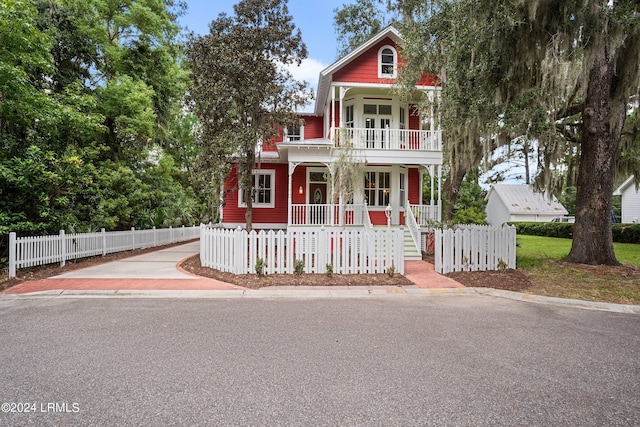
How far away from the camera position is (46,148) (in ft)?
35.5

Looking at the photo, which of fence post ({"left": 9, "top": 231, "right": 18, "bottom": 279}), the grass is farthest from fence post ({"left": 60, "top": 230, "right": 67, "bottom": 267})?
the grass

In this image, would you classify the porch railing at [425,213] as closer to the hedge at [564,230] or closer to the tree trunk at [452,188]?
the tree trunk at [452,188]

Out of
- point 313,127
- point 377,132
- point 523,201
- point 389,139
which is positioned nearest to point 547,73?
point 377,132

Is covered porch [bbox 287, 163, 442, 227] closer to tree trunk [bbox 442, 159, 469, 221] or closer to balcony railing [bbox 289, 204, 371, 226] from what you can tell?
balcony railing [bbox 289, 204, 371, 226]

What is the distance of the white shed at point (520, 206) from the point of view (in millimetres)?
35406

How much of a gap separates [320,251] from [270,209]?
835 centimetres

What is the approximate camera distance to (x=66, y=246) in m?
10.7

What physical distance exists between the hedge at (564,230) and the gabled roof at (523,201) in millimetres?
7143

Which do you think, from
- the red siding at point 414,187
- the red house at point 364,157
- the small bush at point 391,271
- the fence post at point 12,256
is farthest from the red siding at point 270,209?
the small bush at point 391,271

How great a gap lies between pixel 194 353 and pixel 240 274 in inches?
188

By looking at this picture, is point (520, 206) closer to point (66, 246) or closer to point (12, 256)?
point (66, 246)

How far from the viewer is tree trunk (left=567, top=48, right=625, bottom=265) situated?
9.38 m

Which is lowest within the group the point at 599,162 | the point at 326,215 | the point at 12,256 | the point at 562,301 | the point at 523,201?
the point at 562,301

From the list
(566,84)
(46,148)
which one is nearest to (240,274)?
(46,148)
